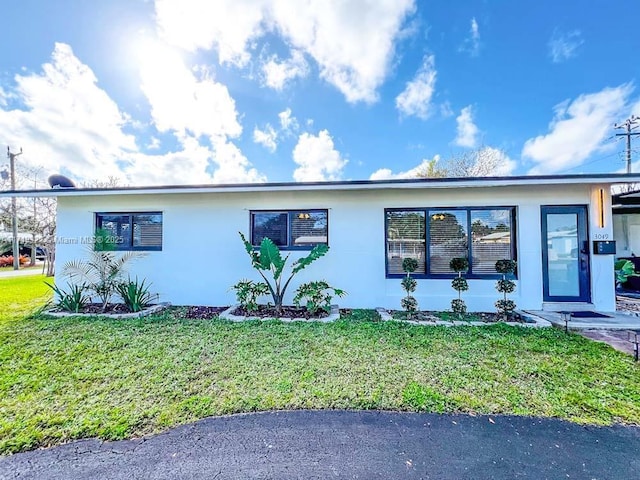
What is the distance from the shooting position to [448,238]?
22.0 feet

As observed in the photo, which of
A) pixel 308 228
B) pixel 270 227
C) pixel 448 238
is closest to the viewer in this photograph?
pixel 448 238

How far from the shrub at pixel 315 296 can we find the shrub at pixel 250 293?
0.82 m

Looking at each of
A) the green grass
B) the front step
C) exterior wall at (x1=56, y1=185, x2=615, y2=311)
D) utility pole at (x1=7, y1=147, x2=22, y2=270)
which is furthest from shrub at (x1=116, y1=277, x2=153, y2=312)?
utility pole at (x1=7, y1=147, x2=22, y2=270)

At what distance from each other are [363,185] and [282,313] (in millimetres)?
3410

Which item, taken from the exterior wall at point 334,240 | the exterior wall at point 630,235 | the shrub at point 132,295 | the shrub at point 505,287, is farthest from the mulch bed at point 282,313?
the exterior wall at point 630,235

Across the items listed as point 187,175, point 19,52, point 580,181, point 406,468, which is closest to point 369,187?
point 580,181

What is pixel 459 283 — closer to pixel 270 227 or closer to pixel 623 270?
pixel 270 227

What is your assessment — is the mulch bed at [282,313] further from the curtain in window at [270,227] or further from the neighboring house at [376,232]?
the curtain in window at [270,227]

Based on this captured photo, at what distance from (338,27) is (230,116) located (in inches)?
230

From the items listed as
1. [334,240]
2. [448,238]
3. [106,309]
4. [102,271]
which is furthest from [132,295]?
[448,238]

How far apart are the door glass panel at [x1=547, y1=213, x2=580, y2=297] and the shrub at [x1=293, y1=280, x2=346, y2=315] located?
4.88m

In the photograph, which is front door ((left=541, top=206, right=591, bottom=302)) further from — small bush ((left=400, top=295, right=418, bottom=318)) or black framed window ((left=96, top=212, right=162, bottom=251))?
black framed window ((left=96, top=212, right=162, bottom=251))

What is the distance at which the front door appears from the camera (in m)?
6.36

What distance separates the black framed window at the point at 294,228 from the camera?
700 cm
